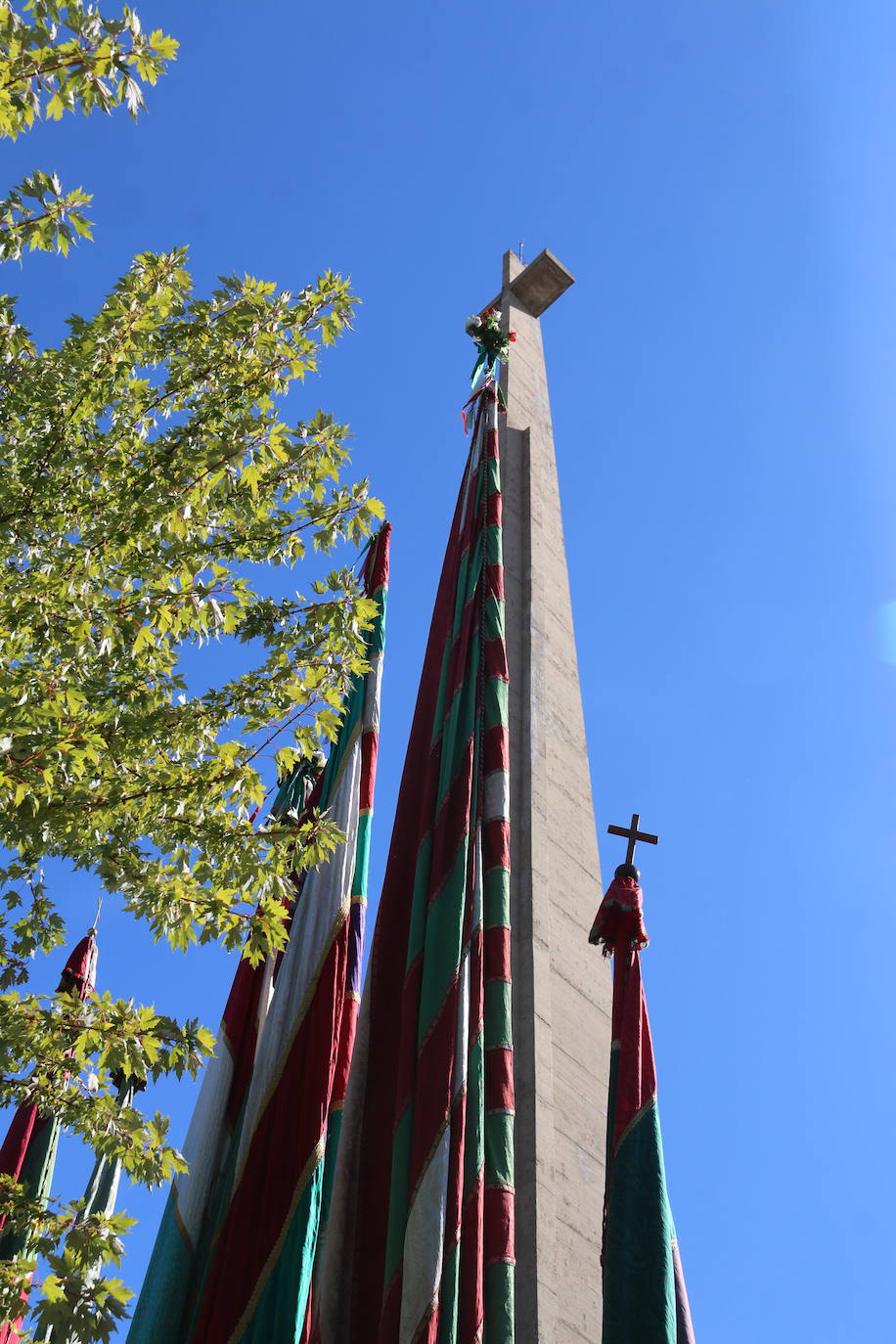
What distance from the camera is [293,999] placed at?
630 cm

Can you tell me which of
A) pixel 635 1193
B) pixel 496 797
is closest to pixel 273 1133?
pixel 635 1193

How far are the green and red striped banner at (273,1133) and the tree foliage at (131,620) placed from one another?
78cm

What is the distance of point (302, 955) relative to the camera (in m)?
6.39

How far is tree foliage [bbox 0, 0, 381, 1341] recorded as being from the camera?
4.56 meters

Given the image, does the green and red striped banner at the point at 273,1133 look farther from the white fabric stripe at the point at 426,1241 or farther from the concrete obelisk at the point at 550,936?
the concrete obelisk at the point at 550,936

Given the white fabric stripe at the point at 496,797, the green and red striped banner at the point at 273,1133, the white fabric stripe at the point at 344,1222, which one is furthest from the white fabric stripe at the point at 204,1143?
the white fabric stripe at the point at 496,797

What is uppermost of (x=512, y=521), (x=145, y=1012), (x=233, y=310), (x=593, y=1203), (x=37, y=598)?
(x=512, y=521)

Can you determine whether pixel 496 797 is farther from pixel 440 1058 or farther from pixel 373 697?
pixel 440 1058

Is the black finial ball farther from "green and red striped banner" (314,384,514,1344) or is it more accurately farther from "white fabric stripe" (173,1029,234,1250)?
"white fabric stripe" (173,1029,234,1250)

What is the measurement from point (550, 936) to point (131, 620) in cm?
318

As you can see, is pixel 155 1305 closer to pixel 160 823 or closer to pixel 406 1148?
pixel 406 1148

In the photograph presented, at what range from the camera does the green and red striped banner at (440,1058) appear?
17.0 feet

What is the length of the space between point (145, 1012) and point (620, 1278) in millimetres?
2030

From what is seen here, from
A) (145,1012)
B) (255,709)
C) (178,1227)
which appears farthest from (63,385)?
(178,1227)
